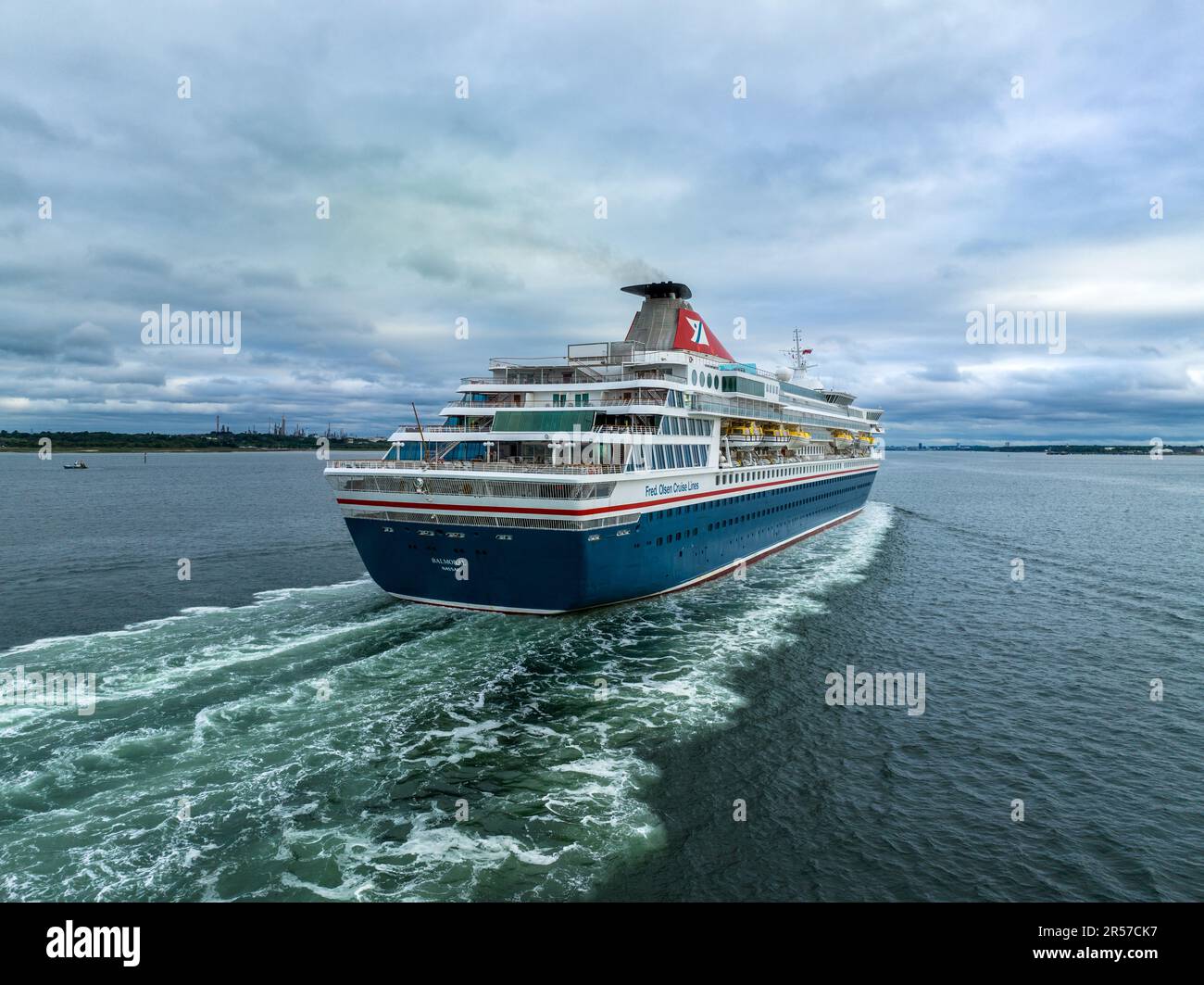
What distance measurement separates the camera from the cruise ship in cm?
3112

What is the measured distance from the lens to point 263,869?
14281mm

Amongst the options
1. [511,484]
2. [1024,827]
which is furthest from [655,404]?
[1024,827]

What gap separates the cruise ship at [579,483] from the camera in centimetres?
3112

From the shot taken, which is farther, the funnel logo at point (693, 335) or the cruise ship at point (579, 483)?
the funnel logo at point (693, 335)

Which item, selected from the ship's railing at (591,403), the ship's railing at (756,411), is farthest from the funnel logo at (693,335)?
the ship's railing at (591,403)

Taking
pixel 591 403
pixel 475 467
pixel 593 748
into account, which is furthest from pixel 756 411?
pixel 593 748

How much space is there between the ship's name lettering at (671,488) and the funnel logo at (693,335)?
521 inches

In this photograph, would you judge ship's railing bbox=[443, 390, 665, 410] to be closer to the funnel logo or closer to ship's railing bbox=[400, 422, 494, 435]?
ship's railing bbox=[400, 422, 494, 435]

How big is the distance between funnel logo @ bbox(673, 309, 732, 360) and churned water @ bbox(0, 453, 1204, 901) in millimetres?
19906

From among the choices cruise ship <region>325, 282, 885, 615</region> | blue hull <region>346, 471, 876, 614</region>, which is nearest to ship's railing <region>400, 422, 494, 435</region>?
cruise ship <region>325, 282, 885, 615</region>

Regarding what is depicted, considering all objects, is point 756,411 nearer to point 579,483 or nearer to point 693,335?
point 693,335

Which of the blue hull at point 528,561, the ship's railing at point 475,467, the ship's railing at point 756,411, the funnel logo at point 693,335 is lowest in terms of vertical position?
the blue hull at point 528,561

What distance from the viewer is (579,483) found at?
1172 inches

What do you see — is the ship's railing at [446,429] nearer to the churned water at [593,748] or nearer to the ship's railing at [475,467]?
the ship's railing at [475,467]
